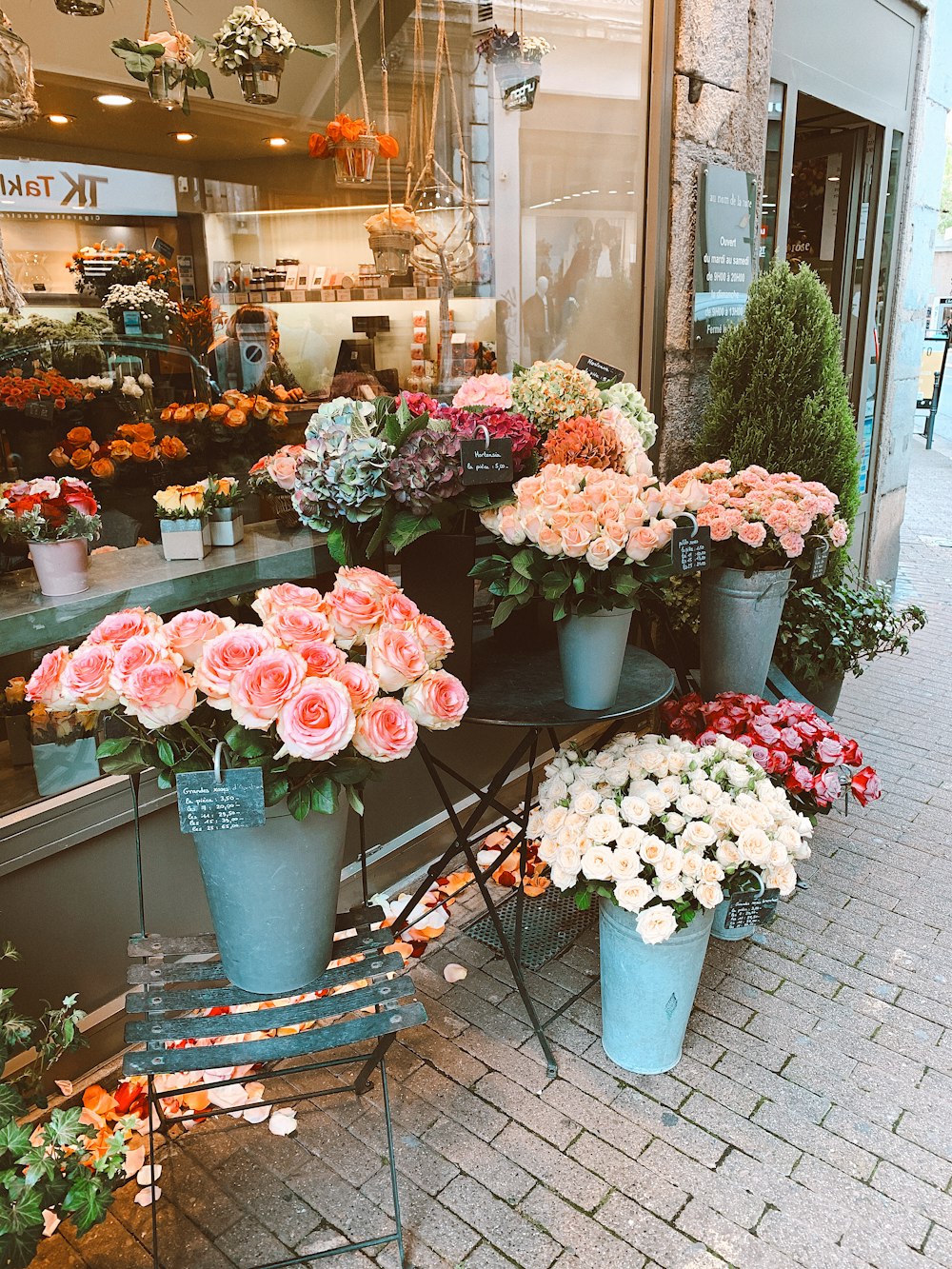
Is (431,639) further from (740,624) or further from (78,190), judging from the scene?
(78,190)

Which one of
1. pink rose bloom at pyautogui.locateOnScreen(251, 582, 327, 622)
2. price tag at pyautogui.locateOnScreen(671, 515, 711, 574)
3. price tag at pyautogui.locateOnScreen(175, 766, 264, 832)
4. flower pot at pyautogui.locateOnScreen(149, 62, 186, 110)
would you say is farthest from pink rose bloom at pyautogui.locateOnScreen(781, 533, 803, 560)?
flower pot at pyautogui.locateOnScreen(149, 62, 186, 110)

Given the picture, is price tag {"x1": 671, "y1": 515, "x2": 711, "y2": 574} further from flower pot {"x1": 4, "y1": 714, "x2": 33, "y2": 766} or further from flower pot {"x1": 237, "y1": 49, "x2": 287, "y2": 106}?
flower pot {"x1": 237, "y1": 49, "x2": 287, "y2": 106}

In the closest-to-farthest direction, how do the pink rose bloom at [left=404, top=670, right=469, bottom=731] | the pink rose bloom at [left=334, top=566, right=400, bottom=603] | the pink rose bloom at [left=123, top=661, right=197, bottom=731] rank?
the pink rose bloom at [left=123, top=661, right=197, bottom=731] < the pink rose bloom at [left=404, top=670, right=469, bottom=731] < the pink rose bloom at [left=334, top=566, right=400, bottom=603]

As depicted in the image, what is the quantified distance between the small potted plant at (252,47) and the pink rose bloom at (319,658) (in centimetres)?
228

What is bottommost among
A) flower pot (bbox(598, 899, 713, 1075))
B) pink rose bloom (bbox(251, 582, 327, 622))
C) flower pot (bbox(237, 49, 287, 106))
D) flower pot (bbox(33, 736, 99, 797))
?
flower pot (bbox(598, 899, 713, 1075))

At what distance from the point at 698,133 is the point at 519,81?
763 mm

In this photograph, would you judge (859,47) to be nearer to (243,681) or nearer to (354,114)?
(354,114)

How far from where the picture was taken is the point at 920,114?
225 inches

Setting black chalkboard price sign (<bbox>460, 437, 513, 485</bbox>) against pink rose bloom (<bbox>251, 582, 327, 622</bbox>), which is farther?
black chalkboard price sign (<bbox>460, 437, 513, 485</bbox>)

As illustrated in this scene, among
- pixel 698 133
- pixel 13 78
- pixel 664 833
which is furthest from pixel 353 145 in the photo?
pixel 664 833

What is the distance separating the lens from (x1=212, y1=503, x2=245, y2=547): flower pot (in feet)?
8.69

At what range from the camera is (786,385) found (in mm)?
3473

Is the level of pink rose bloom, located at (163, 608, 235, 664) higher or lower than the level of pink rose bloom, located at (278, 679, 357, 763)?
higher

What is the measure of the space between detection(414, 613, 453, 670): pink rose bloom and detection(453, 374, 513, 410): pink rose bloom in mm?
756
